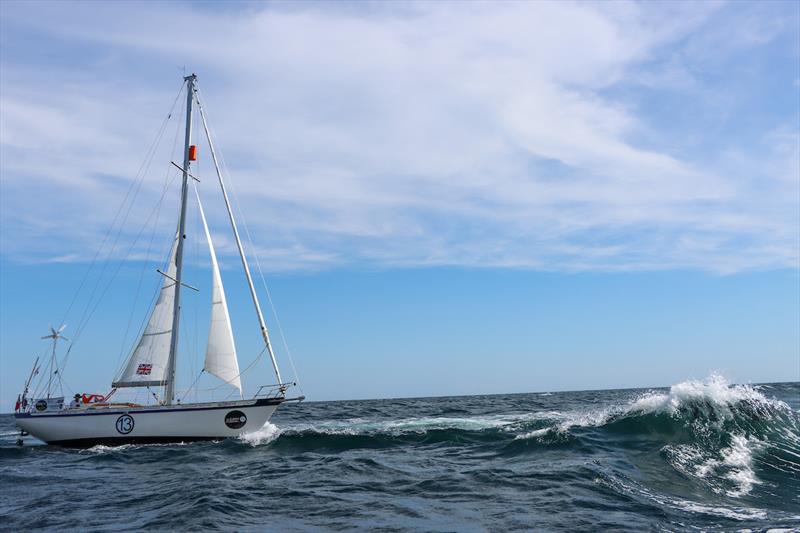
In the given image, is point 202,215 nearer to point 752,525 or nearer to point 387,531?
point 387,531

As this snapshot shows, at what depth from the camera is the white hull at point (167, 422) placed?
2478 centimetres

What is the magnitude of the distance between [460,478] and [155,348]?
61.9 ft

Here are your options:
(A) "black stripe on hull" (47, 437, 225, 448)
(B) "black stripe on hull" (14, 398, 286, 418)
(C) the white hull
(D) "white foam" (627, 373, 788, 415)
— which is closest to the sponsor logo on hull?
(C) the white hull

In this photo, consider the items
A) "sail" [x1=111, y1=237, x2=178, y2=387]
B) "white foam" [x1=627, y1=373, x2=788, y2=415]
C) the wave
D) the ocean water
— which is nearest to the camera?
the ocean water

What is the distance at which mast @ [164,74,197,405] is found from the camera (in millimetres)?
27359

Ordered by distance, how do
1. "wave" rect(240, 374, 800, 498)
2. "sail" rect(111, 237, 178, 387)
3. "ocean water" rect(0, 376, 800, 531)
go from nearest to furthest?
1. "ocean water" rect(0, 376, 800, 531)
2. "wave" rect(240, 374, 800, 498)
3. "sail" rect(111, 237, 178, 387)

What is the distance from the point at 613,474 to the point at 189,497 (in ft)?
35.9

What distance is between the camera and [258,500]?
1324 cm

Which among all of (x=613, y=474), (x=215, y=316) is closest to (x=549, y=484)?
(x=613, y=474)

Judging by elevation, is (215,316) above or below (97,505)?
above

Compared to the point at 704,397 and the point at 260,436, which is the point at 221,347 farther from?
the point at 704,397

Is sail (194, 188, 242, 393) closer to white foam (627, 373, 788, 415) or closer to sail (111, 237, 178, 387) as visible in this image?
sail (111, 237, 178, 387)

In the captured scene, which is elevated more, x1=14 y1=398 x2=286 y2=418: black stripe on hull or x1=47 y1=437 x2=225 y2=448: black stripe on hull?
x1=14 y1=398 x2=286 y2=418: black stripe on hull

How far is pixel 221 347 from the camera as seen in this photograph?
1048 inches
